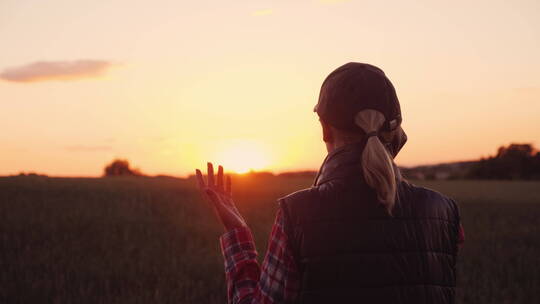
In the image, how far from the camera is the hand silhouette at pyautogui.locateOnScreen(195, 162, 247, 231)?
246 cm

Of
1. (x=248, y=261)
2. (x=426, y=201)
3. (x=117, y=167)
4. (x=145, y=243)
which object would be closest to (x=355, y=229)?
(x=426, y=201)

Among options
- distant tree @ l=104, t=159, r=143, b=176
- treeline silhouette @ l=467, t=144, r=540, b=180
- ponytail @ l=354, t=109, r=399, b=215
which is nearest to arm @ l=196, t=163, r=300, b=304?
ponytail @ l=354, t=109, r=399, b=215

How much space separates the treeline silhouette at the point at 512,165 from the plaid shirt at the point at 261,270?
4024 cm

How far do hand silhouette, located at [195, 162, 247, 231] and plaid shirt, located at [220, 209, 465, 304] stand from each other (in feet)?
0.12

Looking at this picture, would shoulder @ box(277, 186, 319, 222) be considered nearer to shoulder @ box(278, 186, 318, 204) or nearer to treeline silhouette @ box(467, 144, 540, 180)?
shoulder @ box(278, 186, 318, 204)

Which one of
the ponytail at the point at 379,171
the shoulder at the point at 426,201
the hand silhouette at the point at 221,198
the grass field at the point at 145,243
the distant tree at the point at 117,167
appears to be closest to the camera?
the ponytail at the point at 379,171

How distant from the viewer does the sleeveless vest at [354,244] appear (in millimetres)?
2170

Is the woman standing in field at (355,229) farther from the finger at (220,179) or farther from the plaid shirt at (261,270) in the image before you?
the finger at (220,179)

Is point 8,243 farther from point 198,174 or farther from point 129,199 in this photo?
point 198,174

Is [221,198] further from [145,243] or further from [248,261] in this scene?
[145,243]

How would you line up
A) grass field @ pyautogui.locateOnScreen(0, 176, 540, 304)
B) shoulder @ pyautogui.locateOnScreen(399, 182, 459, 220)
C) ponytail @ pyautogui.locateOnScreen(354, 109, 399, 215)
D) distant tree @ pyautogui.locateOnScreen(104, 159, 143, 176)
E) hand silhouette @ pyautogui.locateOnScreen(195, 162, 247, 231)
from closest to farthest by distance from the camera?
1. ponytail @ pyautogui.locateOnScreen(354, 109, 399, 215)
2. shoulder @ pyautogui.locateOnScreen(399, 182, 459, 220)
3. hand silhouette @ pyautogui.locateOnScreen(195, 162, 247, 231)
4. grass field @ pyautogui.locateOnScreen(0, 176, 540, 304)
5. distant tree @ pyautogui.locateOnScreen(104, 159, 143, 176)

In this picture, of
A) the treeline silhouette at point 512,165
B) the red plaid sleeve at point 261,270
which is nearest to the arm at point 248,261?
the red plaid sleeve at point 261,270

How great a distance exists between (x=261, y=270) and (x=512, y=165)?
4100 cm

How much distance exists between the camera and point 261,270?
2318 mm
